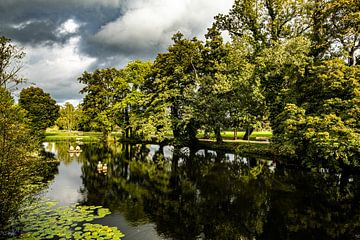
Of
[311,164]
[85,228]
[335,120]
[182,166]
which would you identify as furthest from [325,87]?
[85,228]

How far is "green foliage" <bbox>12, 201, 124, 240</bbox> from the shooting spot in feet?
35.8

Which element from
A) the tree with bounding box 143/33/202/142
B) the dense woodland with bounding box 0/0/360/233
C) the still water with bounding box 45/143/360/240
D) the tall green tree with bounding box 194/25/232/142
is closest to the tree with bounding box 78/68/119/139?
the dense woodland with bounding box 0/0/360/233

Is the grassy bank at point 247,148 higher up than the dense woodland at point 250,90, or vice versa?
the dense woodland at point 250,90

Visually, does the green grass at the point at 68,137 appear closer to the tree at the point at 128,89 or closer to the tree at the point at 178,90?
the tree at the point at 128,89

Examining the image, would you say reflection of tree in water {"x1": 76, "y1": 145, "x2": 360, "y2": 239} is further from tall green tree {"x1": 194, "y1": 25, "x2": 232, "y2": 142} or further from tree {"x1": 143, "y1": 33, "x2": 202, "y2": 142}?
tree {"x1": 143, "y1": 33, "x2": 202, "y2": 142}

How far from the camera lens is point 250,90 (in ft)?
110

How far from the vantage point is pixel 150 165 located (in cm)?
2862

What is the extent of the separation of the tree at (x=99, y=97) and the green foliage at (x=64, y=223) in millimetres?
44583

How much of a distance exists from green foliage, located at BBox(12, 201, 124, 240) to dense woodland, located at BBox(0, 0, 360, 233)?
1.68 metres

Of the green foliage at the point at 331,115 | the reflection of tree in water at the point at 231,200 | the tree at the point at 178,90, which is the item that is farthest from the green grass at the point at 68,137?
the green foliage at the point at 331,115

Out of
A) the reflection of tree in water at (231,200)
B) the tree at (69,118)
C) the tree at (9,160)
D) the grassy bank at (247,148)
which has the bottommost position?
the reflection of tree in water at (231,200)

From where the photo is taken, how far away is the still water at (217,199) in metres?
12.0

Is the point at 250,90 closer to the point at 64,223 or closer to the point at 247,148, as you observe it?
the point at 247,148

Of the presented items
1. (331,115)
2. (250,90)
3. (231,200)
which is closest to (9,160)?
(231,200)
